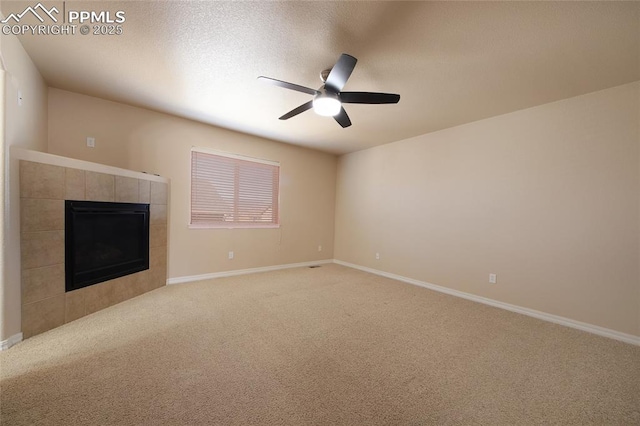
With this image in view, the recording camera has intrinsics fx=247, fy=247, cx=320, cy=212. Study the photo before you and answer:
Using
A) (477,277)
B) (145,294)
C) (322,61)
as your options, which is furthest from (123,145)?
(477,277)

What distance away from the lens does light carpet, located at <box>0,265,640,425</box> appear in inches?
56.1

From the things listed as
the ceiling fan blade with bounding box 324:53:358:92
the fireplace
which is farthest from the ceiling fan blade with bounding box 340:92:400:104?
the fireplace

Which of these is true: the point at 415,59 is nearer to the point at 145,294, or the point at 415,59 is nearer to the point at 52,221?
the point at 52,221

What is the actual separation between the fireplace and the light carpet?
0.45 m

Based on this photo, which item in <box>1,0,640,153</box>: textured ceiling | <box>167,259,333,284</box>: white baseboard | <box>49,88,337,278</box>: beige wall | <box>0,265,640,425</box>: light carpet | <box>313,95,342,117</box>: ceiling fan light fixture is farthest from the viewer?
<box>167,259,333,284</box>: white baseboard

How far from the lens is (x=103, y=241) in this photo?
2781 millimetres

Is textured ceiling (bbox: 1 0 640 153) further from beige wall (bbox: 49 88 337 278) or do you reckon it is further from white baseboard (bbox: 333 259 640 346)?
white baseboard (bbox: 333 259 640 346)

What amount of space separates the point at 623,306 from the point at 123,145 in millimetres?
6019

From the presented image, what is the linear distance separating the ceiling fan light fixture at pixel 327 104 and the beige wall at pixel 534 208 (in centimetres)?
240

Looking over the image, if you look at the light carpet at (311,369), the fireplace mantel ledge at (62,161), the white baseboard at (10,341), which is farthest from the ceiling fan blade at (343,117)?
the white baseboard at (10,341)

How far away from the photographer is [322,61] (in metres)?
2.23

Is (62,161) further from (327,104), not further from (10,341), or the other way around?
(327,104)

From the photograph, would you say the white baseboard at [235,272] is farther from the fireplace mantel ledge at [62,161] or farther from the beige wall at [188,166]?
the fireplace mantel ledge at [62,161]

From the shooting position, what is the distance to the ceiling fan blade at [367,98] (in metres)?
2.14
